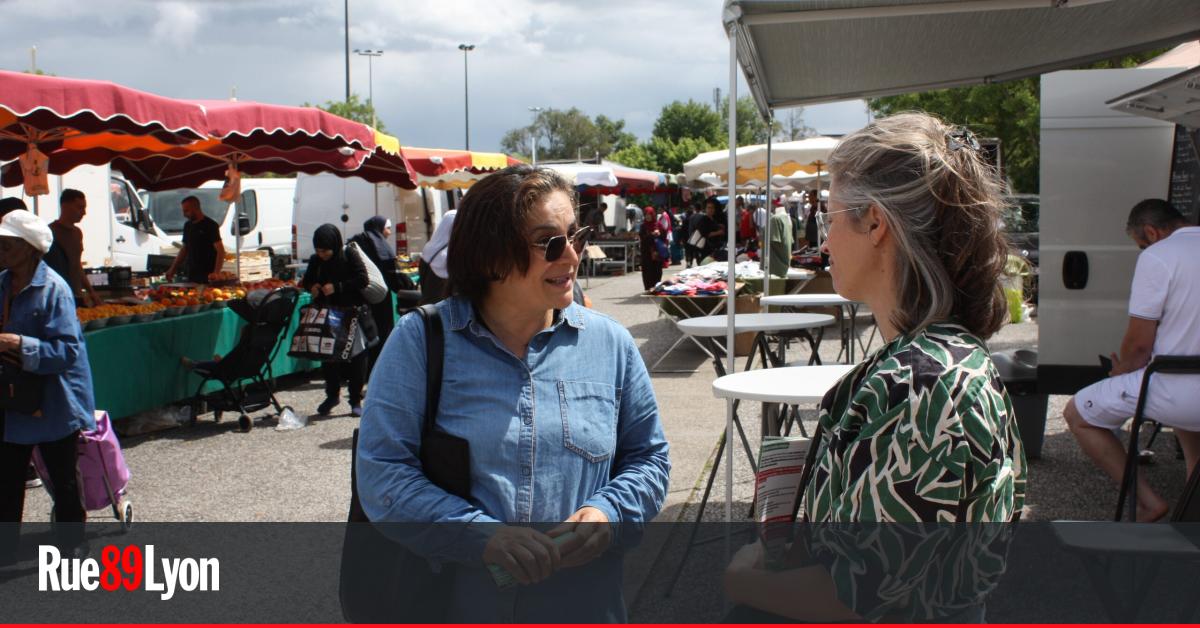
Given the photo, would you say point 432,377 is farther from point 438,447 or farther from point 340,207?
point 340,207

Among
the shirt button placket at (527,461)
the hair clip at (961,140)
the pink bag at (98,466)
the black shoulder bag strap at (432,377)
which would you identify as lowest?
the pink bag at (98,466)

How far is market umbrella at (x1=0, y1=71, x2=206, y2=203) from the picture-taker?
6.65 meters

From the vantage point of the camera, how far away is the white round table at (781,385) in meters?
3.69

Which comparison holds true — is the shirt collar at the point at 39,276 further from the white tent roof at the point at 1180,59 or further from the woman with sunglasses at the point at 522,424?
the white tent roof at the point at 1180,59

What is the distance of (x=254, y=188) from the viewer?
25.1 meters

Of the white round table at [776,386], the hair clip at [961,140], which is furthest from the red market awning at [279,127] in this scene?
the hair clip at [961,140]

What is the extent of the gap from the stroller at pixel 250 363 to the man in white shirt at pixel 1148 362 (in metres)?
6.11

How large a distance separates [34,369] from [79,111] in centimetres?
325

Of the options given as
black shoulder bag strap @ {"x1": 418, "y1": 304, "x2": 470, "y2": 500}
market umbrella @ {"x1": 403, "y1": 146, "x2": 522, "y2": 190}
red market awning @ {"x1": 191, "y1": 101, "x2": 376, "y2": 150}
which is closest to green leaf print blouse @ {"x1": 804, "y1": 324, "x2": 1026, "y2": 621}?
black shoulder bag strap @ {"x1": 418, "y1": 304, "x2": 470, "y2": 500}

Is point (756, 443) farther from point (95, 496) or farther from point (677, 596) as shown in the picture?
point (95, 496)

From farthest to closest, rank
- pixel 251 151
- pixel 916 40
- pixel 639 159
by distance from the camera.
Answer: pixel 639 159 < pixel 251 151 < pixel 916 40

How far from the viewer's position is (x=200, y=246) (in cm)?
1220

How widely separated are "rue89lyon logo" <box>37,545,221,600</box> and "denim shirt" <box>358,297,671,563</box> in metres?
2.84

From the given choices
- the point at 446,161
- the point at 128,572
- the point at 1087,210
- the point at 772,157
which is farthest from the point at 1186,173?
the point at 446,161
